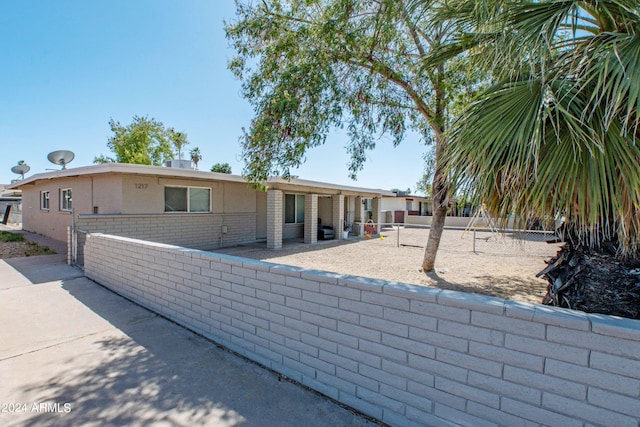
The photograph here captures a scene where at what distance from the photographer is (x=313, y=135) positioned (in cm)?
590

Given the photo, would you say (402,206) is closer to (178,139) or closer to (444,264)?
(444,264)

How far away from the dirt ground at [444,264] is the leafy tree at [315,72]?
7.33 ft

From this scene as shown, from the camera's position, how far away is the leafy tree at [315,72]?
5508mm

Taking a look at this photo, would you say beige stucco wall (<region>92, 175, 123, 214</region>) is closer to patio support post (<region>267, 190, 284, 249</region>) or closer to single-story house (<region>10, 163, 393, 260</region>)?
single-story house (<region>10, 163, 393, 260</region>)

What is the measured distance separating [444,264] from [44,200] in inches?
729

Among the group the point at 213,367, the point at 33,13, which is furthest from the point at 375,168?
the point at 33,13

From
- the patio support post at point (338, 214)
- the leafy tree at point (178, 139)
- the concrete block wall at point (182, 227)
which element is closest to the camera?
the concrete block wall at point (182, 227)

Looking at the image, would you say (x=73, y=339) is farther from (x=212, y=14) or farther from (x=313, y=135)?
(x=212, y=14)

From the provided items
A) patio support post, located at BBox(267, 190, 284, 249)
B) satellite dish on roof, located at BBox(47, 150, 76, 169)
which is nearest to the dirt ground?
patio support post, located at BBox(267, 190, 284, 249)

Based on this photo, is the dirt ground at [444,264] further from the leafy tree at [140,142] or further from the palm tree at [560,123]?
the leafy tree at [140,142]

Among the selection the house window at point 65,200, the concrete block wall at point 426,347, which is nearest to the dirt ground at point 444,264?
the concrete block wall at point 426,347

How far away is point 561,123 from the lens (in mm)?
2305

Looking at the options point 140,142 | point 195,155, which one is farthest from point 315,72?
point 195,155

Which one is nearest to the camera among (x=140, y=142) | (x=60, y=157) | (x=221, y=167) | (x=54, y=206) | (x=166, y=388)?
A: (x=166, y=388)
